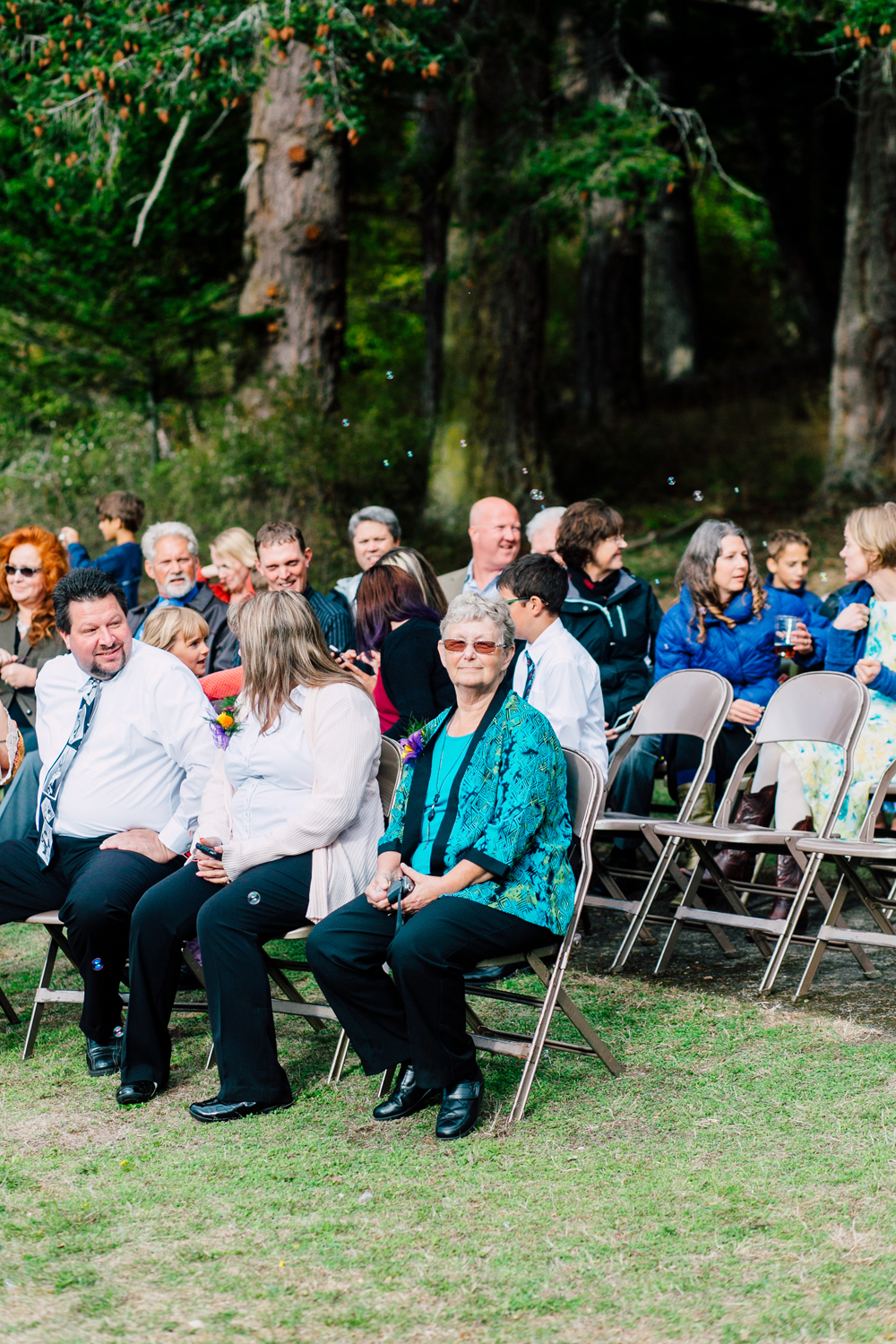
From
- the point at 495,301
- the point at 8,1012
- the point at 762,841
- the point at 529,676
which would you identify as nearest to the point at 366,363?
the point at 495,301

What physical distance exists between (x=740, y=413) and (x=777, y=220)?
11.7 ft

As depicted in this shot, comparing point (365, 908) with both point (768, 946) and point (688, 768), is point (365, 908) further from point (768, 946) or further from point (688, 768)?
point (688, 768)

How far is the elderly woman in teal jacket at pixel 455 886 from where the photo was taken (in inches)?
167

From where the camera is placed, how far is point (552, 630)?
5.50 meters

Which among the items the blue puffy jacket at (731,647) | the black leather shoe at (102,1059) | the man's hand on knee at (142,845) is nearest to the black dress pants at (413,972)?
the man's hand on knee at (142,845)

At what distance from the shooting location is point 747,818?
6.89m

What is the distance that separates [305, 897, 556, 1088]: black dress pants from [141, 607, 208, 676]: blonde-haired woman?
193 centimetres

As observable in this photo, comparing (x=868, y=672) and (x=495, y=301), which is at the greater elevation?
(x=495, y=301)

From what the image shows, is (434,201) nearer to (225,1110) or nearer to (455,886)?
(455,886)

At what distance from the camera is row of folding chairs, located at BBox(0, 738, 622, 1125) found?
174 inches

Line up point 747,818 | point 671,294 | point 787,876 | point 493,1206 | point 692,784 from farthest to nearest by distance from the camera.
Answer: point 671,294, point 747,818, point 787,876, point 692,784, point 493,1206

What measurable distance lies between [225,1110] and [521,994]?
1.08 m

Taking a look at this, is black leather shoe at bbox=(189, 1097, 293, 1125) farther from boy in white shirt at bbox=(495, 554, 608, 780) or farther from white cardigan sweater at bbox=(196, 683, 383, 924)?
boy in white shirt at bbox=(495, 554, 608, 780)

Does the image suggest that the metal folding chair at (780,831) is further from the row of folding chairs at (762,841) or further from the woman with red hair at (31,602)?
the woman with red hair at (31,602)
